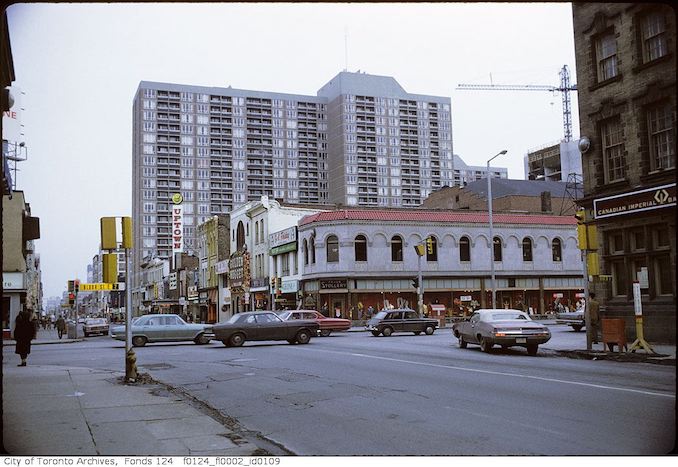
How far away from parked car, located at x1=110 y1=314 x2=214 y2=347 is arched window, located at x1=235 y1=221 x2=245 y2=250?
131ft

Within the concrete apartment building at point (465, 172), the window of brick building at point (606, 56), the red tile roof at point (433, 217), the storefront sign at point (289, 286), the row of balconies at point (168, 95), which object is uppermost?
the row of balconies at point (168, 95)

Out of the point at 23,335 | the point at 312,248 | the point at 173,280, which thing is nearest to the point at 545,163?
the point at 173,280

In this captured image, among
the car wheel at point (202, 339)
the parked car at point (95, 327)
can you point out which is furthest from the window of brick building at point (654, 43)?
the parked car at point (95, 327)

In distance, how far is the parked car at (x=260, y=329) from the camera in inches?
1032

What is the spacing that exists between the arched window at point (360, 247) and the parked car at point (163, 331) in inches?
939

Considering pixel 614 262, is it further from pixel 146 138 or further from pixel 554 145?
pixel 146 138

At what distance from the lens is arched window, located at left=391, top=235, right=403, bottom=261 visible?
53.5 meters

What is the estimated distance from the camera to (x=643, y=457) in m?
6.22

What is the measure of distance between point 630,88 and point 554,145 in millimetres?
98717

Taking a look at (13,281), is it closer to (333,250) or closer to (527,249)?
(333,250)

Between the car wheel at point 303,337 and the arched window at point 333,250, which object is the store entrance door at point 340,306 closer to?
the arched window at point 333,250

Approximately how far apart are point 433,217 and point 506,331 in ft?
114

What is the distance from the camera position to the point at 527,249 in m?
58.2

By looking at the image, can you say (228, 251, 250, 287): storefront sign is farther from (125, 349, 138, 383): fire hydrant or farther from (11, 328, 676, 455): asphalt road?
(125, 349, 138, 383): fire hydrant
